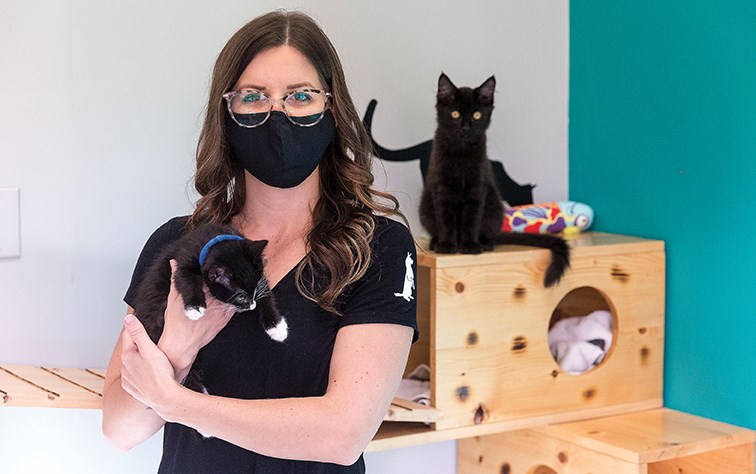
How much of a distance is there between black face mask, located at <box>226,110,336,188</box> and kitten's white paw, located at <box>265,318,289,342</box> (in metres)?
0.23

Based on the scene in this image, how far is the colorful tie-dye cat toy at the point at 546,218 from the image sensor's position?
2.27m

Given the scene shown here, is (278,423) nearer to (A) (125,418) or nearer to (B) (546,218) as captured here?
(A) (125,418)

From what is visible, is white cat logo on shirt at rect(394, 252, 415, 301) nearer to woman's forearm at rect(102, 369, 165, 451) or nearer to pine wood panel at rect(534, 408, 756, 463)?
woman's forearm at rect(102, 369, 165, 451)

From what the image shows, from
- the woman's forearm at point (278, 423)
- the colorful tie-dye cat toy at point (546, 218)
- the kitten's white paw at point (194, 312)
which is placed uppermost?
the colorful tie-dye cat toy at point (546, 218)

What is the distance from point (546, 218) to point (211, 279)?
1227 mm

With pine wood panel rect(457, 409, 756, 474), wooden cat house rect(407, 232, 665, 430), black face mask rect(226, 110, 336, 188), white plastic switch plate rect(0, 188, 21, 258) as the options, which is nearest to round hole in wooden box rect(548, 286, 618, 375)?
wooden cat house rect(407, 232, 665, 430)

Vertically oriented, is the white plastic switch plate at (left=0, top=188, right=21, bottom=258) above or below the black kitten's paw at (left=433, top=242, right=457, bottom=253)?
above

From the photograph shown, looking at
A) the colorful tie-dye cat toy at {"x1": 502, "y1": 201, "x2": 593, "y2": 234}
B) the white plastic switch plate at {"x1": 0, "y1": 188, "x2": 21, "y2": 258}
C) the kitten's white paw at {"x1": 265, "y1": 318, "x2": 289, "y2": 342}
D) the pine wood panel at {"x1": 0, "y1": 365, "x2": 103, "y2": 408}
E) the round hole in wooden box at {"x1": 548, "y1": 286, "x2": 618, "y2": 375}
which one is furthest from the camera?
the colorful tie-dye cat toy at {"x1": 502, "y1": 201, "x2": 593, "y2": 234}

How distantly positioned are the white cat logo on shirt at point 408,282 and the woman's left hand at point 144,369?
0.34 meters

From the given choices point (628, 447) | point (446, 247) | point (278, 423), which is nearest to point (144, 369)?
point (278, 423)

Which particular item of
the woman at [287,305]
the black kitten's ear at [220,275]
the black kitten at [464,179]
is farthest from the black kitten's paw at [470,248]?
the black kitten's ear at [220,275]

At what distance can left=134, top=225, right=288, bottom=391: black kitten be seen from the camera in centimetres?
124

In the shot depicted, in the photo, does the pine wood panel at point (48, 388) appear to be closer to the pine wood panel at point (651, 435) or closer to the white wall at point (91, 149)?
the white wall at point (91, 149)

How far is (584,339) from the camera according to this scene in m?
2.17
